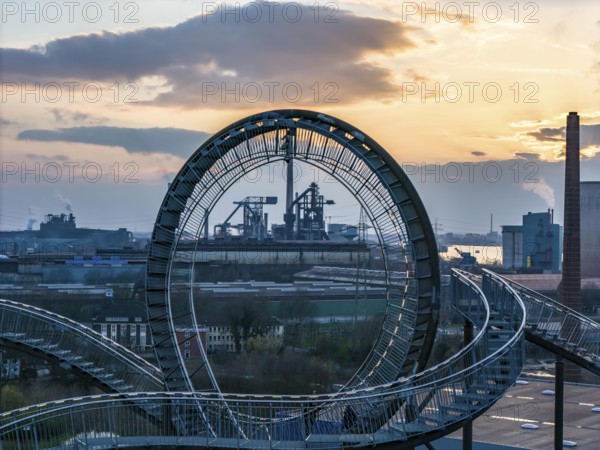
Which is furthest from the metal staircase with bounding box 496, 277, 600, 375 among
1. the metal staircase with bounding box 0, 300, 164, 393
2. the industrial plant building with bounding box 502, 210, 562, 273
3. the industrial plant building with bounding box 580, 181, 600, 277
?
the industrial plant building with bounding box 502, 210, 562, 273

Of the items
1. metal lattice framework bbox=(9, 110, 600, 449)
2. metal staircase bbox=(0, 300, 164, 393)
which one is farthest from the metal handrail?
metal staircase bbox=(0, 300, 164, 393)

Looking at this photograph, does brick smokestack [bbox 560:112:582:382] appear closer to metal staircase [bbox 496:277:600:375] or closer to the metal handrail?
metal staircase [bbox 496:277:600:375]

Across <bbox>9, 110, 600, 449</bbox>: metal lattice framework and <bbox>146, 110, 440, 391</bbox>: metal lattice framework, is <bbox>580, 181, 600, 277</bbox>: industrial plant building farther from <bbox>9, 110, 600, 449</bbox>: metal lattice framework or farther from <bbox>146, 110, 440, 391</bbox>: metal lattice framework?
<bbox>146, 110, 440, 391</bbox>: metal lattice framework

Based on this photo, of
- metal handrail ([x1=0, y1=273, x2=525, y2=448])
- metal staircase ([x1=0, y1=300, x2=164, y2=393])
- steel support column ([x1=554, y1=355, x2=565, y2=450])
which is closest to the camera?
metal handrail ([x1=0, y1=273, x2=525, y2=448])

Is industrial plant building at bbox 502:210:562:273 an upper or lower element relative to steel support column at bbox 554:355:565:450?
upper

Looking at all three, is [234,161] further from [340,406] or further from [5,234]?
[5,234]

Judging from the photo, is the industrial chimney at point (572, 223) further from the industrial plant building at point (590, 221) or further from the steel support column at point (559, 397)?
the industrial plant building at point (590, 221)

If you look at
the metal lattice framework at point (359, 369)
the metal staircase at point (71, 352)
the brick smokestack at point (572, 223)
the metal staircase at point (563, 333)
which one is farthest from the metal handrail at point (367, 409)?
the brick smokestack at point (572, 223)

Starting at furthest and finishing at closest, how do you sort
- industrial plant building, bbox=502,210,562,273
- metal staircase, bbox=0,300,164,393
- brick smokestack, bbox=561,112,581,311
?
industrial plant building, bbox=502,210,562,273 < brick smokestack, bbox=561,112,581,311 < metal staircase, bbox=0,300,164,393

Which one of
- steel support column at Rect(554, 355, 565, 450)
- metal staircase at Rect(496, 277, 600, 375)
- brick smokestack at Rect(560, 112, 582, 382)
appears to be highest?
brick smokestack at Rect(560, 112, 582, 382)

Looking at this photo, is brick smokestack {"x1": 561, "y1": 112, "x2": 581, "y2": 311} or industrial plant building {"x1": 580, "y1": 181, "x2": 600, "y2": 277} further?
industrial plant building {"x1": 580, "y1": 181, "x2": 600, "y2": 277}
